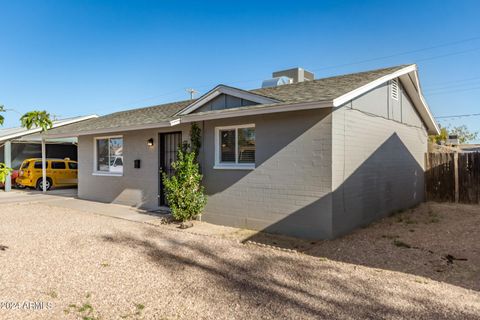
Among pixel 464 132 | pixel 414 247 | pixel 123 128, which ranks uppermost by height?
pixel 464 132

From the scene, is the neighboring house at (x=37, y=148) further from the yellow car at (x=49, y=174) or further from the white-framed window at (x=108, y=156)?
the white-framed window at (x=108, y=156)

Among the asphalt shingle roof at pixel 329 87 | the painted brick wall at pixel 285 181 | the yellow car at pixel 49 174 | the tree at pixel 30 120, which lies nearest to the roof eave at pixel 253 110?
the asphalt shingle roof at pixel 329 87

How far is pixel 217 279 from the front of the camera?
4363 millimetres

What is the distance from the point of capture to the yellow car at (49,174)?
16297mm

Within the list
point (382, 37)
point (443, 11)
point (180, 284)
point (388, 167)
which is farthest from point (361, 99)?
point (382, 37)

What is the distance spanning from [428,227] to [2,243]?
9.60 metres

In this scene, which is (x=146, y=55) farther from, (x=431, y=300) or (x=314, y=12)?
(x=431, y=300)

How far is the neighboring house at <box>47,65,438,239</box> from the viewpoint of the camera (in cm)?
659

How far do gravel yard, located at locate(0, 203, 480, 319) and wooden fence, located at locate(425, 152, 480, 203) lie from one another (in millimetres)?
6057

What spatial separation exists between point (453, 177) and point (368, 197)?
6.17 metres

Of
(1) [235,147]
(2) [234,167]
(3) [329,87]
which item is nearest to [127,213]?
(2) [234,167]

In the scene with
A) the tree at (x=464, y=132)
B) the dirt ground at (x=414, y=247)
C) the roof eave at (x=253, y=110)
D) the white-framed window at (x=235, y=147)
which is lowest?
the dirt ground at (x=414, y=247)

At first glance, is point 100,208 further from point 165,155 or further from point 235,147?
point 235,147

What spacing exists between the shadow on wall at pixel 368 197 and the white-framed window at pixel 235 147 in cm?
175
